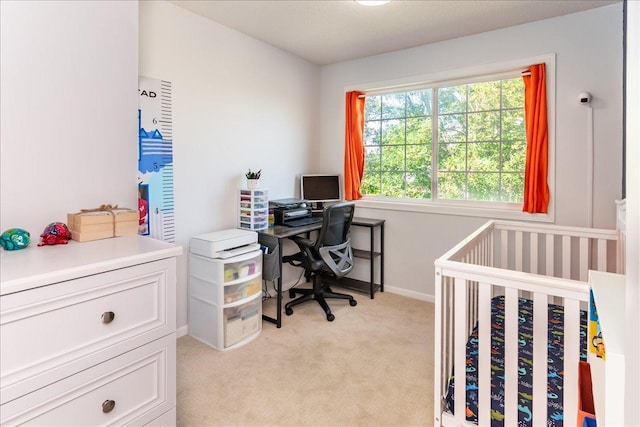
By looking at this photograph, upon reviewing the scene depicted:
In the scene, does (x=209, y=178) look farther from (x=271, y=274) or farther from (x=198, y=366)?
(x=198, y=366)

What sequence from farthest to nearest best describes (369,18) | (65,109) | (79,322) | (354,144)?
(354,144) → (369,18) → (65,109) → (79,322)

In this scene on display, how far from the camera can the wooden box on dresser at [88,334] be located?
1.02 metres

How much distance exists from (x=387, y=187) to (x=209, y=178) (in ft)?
6.17

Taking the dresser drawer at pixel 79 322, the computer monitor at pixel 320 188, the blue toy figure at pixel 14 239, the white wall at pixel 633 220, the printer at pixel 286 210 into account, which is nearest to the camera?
the white wall at pixel 633 220

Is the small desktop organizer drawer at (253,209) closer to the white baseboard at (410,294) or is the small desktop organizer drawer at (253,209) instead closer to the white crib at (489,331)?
the white baseboard at (410,294)

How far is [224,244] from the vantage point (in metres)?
2.58

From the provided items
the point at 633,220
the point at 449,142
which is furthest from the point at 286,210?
the point at 633,220

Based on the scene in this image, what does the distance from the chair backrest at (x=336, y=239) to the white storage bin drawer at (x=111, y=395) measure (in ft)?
5.60

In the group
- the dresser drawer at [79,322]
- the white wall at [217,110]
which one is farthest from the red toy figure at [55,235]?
the white wall at [217,110]

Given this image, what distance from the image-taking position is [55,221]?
155 centimetres

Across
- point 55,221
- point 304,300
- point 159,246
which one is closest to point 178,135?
point 55,221

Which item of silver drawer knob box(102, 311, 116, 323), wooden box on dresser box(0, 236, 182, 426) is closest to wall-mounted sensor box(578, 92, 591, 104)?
wooden box on dresser box(0, 236, 182, 426)

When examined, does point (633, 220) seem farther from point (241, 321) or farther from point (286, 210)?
point (286, 210)

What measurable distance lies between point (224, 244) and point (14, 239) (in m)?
1.34
